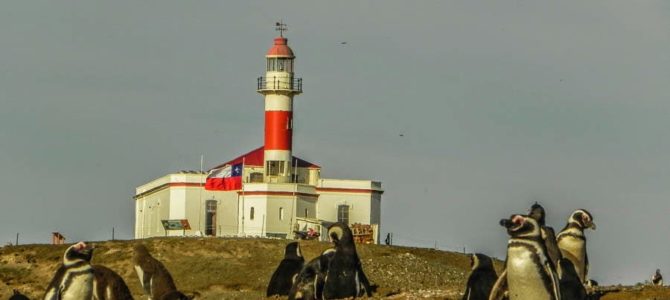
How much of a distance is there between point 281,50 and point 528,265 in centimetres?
8744

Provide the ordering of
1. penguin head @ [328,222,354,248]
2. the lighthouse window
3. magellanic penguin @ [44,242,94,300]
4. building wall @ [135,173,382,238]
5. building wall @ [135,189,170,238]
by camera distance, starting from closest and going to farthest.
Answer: magellanic penguin @ [44,242,94,300], penguin head @ [328,222,354,248], building wall @ [135,173,382,238], building wall @ [135,189,170,238], the lighthouse window

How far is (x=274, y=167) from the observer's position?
4865 inches

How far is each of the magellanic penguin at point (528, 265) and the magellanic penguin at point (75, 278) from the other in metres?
8.61

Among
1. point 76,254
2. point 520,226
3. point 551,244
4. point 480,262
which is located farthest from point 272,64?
point 520,226

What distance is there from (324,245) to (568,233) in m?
46.5

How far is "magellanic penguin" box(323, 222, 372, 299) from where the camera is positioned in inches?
1871

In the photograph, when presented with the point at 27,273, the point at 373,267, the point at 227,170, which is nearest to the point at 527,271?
the point at 373,267

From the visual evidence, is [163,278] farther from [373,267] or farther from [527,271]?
[373,267]

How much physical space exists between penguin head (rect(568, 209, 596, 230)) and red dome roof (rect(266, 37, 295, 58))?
79305mm

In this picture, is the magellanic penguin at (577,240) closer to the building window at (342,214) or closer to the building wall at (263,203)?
the building wall at (263,203)

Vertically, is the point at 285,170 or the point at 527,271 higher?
the point at 285,170

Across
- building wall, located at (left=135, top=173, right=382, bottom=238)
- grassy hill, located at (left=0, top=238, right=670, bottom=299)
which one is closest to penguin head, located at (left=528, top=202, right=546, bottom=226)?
grassy hill, located at (left=0, top=238, right=670, bottom=299)

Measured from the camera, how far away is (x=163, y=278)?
46906mm

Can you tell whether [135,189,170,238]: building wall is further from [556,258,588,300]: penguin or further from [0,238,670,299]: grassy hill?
[556,258,588,300]: penguin
